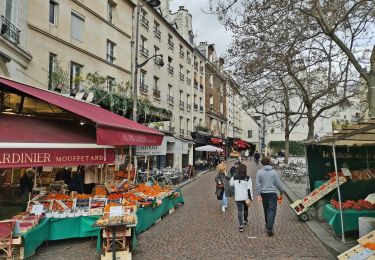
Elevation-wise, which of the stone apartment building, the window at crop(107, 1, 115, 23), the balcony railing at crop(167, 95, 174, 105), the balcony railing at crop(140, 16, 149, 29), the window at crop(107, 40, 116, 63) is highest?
the balcony railing at crop(140, 16, 149, 29)

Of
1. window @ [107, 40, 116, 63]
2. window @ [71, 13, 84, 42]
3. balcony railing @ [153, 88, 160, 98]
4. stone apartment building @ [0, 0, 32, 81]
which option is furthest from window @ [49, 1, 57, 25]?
balcony railing @ [153, 88, 160, 98]

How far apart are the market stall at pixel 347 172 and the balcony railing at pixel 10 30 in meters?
10.2

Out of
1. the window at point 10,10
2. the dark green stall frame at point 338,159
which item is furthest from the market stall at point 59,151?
the window at point 10,10

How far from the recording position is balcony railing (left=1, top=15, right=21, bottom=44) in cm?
1089

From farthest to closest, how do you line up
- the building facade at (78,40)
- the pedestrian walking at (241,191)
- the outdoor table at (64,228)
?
the building facade at (78,40)
the pedestrian walking at (241,191)
the outdoor table at (64,228)

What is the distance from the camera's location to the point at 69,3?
1716cm

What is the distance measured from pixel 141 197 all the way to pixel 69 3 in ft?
40.4

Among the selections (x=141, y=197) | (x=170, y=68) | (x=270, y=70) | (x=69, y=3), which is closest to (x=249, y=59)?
(x=270, y=70)

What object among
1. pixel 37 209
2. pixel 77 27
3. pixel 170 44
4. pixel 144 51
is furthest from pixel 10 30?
pixel 170 44

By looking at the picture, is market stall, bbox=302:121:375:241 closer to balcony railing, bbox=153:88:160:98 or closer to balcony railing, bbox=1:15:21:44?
balcony railing, bbox=1:15:21:44

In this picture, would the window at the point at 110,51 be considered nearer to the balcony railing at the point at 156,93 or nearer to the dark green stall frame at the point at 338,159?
the balcony railing at the point at 156,93

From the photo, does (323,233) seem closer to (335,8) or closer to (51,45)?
(335,8)

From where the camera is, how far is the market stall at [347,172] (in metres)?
7.51

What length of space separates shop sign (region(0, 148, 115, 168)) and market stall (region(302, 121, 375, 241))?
195 inches
